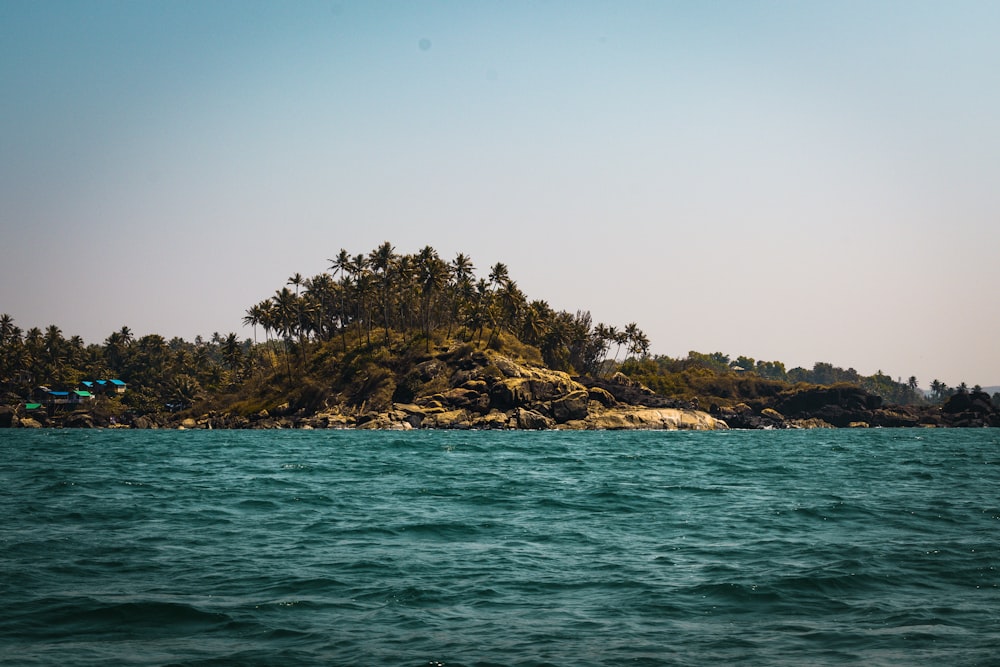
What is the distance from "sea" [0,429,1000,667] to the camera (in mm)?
11766

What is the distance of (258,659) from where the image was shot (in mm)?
11016

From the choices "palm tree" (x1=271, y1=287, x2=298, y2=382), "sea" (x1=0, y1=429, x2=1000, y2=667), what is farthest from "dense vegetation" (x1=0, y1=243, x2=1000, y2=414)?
"sea" (x1=0, y1=429, x2=1000, y2=667)

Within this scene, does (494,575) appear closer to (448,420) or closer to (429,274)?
(448,420)

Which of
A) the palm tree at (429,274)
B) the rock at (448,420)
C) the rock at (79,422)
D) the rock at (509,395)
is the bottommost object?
the rock at (79,422)

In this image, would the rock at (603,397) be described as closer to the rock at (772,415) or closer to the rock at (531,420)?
the rock at (531,420)

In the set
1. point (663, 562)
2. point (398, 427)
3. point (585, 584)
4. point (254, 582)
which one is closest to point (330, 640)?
point (254, 582)

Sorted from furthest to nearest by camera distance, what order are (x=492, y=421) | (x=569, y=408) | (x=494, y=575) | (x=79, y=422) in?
(x=79, y=422) → (x=569, y=408) → (x=492, y=421) → (x=494, y=575)

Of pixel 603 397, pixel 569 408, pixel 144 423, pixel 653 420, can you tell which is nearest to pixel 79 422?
pixel 144 423

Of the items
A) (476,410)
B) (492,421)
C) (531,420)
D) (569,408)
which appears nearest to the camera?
(492,421)

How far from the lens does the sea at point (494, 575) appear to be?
11.8 m

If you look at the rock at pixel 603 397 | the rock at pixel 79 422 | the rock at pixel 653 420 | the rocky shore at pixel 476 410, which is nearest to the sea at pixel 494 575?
the rocky shore at pixel 476 410

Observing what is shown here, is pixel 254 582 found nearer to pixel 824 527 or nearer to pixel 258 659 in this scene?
pixel 258 659

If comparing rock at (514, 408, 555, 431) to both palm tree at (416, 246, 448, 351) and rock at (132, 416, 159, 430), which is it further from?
rock at (132, 416, 159, 430)

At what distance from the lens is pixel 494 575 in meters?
16.7
